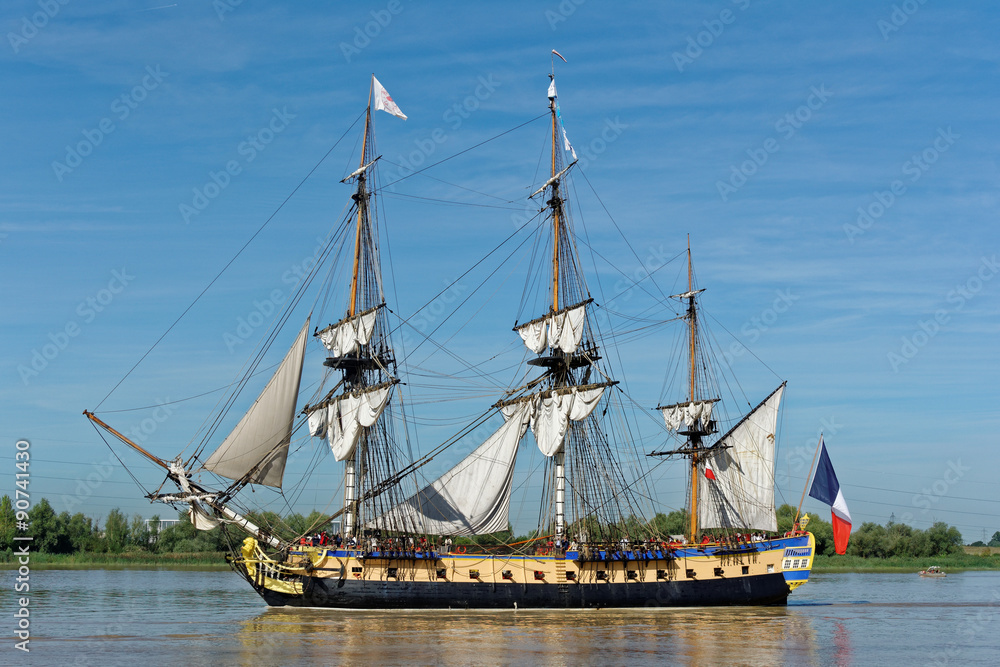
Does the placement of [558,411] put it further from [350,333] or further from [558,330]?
[350,333]

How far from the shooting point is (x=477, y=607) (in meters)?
50.3

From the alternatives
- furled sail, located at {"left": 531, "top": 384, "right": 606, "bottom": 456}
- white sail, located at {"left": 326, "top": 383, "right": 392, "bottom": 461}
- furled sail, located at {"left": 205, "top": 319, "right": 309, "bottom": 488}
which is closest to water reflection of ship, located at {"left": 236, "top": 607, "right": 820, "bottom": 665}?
furled sail, located at {"left": 205, "top": 319, "right": 309, "bottom": 488}

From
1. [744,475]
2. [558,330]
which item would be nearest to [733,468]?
[744,475]

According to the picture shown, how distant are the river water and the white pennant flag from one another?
2874 cm

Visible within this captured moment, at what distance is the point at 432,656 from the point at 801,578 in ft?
101

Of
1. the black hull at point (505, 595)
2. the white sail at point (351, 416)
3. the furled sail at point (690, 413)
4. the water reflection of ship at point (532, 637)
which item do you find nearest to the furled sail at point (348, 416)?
the white sail at point (351, 416)

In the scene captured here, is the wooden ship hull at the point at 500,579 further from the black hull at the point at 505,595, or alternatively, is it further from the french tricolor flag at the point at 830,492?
the french tricolor flag at the point at 830,492

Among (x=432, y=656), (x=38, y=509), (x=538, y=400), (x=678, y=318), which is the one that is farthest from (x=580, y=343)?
(x=38, y=509)

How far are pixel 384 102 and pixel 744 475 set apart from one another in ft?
115

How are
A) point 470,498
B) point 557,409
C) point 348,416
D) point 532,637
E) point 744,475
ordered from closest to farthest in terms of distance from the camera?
point 532,637
point 348,416
point 470,498
point 557,409
point 744,475

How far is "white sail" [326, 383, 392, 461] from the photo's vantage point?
54.0 m

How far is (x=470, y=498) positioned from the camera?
55.3m

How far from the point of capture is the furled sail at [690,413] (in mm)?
67188

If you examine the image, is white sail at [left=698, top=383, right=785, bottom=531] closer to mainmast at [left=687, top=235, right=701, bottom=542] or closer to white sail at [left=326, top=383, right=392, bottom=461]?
mainmast at [left=687, top=235, right=701, bottom=542]
